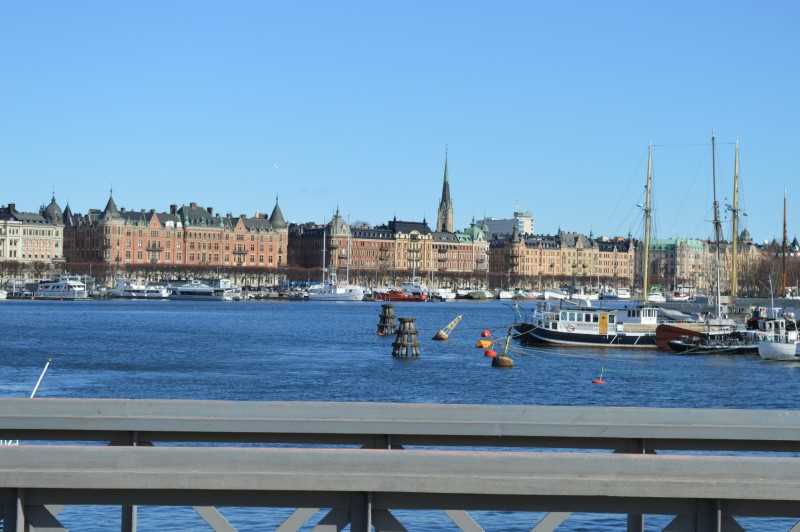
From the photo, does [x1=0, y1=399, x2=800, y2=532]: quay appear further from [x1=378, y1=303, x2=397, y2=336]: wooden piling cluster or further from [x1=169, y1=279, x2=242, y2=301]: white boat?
[x1=169, y1=279, x2=242, y2=301]: white boat

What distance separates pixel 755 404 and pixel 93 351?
30984 mm

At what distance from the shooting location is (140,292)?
6964 inches

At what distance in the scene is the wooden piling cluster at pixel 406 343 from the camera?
2276 inches

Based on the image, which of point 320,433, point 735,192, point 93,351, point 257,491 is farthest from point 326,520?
point 735,192

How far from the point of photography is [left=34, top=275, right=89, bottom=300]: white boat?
6609 inches

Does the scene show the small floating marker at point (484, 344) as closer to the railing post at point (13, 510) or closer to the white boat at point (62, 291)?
the railing post at point (13, 510)

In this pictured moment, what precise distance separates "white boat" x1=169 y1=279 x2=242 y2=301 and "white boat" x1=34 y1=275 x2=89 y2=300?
12250mm

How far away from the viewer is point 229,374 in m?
46.8

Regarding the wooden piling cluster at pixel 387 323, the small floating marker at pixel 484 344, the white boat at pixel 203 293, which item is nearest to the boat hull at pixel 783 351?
the small floating marker at pixel 484 344

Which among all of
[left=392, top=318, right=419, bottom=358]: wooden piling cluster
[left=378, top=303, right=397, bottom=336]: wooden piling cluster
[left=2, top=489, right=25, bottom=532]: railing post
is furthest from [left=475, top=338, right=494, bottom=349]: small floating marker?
[left=2, top=489, right=25, bottom=532]: railing post

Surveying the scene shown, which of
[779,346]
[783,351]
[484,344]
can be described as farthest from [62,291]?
[783,351]

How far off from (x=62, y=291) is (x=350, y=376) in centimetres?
12782

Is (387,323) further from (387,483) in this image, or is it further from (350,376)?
(387,483)

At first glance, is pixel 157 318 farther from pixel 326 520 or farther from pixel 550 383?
pixel 326 520
